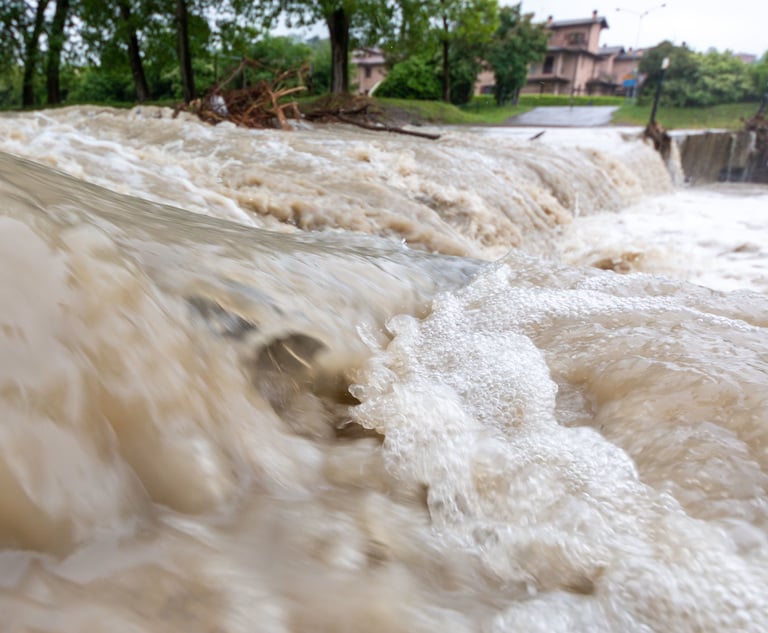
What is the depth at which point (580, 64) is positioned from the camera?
40.2 metres

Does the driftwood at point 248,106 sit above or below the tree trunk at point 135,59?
below

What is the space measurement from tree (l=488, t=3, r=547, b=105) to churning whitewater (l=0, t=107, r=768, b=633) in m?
26.8

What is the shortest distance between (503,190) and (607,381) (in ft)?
13.2

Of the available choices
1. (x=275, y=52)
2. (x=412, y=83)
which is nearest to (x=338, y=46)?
(x=412, y=83)

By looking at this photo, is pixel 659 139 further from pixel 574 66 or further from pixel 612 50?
pixel 612 50

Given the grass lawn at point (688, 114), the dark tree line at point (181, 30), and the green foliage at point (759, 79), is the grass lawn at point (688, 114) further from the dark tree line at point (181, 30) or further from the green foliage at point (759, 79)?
the dark tree line at point (181, 30)

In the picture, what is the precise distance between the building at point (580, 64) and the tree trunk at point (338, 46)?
2400 cm

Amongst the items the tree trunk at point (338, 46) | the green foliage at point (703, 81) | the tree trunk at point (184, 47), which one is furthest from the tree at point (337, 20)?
the green foliage at point (703, 81)

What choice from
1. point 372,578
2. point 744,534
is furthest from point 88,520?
point 744,534

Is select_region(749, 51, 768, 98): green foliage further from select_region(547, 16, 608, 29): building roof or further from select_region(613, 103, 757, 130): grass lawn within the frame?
select_region(547, 16, 608, 29): building roof

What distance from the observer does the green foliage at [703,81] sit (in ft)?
78.0

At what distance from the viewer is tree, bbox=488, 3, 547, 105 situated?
26328 mm

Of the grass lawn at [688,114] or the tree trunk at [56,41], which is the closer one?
the tree trunk at [56,41]

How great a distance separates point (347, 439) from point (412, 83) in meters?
24.1
